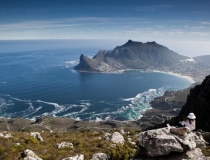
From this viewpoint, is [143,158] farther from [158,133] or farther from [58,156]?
[58,156]

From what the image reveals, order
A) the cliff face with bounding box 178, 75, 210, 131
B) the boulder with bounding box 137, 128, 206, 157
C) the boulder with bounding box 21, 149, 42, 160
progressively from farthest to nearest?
the cliff face with bounding box 178, 75, 210, 131, the boulder with bounding box 21, 149, 42, 160, the boulder with bounding box 137, 128, 206, 157

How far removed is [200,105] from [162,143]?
293ft

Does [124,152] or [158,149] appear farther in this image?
[124,152]

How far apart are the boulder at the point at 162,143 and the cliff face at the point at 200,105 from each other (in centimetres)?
7007

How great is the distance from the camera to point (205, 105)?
98312mm

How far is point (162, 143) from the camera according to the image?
19781mm

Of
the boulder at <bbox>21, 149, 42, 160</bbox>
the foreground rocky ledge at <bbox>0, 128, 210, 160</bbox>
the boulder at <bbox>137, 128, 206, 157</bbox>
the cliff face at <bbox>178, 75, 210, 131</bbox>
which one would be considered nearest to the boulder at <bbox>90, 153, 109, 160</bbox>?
the foreground rocky ledge at <bbox>0, 128, 210, 160</bbox>

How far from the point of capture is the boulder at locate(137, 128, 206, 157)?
64.6ft

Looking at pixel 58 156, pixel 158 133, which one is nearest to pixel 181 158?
pixel 158 133

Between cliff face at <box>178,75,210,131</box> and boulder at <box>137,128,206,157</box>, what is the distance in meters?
70.1

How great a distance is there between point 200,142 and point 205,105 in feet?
265

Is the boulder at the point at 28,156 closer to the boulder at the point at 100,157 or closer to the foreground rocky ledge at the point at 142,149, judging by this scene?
the foreground rocky ledge at the point at 142,149

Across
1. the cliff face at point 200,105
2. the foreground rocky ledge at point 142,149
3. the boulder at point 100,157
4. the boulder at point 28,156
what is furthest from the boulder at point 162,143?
the cliff face at point 200,105

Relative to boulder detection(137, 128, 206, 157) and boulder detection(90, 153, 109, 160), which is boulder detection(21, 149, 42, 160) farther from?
boulder detection(137, 128, 206, 157)
